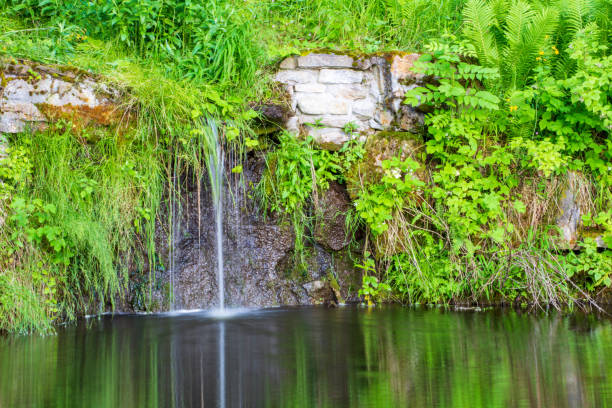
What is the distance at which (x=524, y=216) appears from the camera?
19.4ft

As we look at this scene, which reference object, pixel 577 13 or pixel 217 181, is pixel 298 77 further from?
pixel 577 13

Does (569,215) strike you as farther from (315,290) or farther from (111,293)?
(111,293)

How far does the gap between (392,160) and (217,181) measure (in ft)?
5.25

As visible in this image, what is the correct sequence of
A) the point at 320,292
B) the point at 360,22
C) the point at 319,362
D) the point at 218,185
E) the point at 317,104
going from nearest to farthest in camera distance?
1. the point at 319,362
2. the point at 218,185
3. the point at 320,292
4. the point at 317,104
5. the point at 360,22

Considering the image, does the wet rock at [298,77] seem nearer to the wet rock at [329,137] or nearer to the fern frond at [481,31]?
the wet rock at [329,137]

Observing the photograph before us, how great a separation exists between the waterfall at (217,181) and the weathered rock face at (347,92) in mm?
747

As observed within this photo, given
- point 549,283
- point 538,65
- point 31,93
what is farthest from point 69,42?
point 549,283

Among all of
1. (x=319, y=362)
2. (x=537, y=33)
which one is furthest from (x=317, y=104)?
(x=319, y=362)

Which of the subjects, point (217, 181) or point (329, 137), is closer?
point (217, 181)

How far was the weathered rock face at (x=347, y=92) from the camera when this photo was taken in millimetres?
6234

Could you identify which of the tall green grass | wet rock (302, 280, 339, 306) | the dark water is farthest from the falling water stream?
the tall green grass

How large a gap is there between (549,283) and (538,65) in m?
2.03

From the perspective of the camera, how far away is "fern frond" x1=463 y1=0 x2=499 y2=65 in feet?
19.9

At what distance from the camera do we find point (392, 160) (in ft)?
19.5
